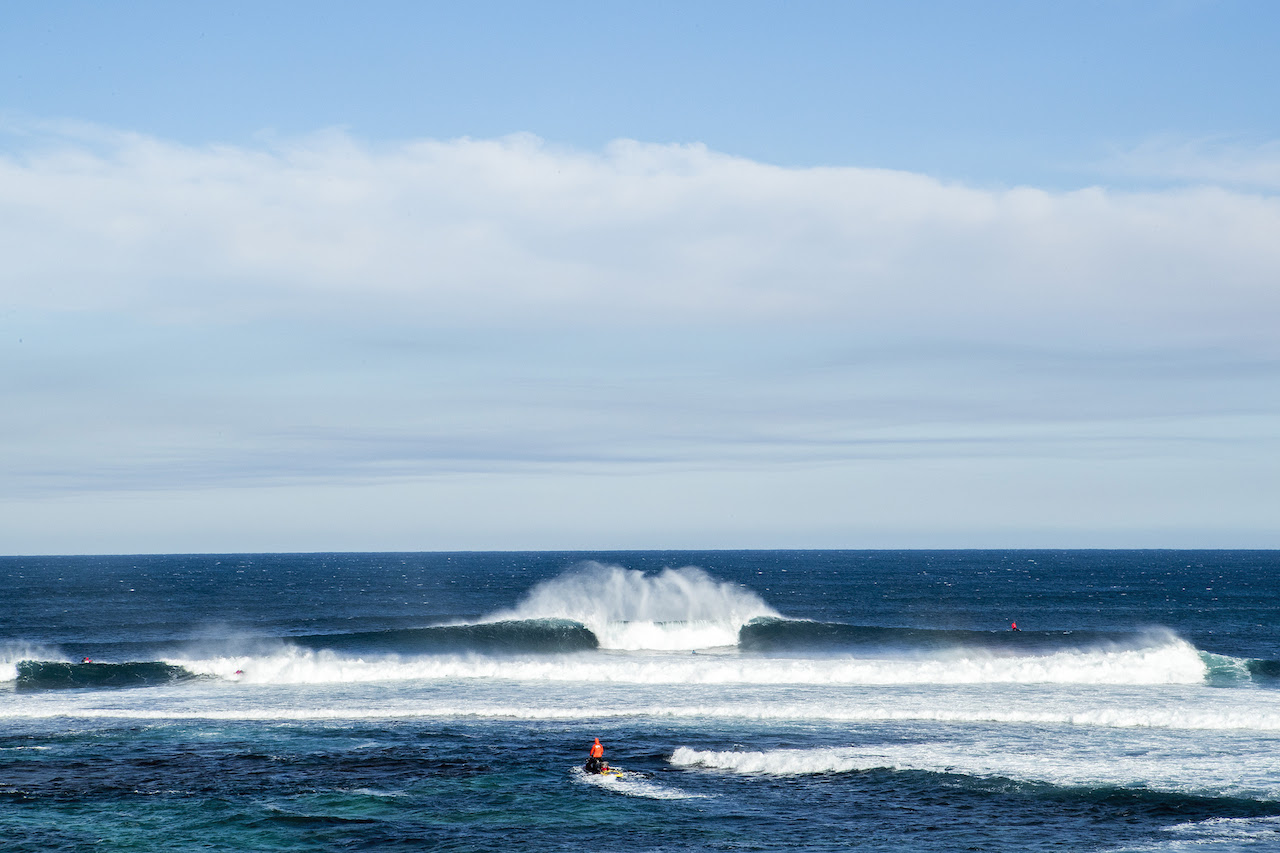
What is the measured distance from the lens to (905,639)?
59.6 meters

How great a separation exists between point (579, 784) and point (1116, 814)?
1173cm

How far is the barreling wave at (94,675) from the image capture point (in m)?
42.2

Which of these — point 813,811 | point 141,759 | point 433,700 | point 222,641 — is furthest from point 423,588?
point 813,811

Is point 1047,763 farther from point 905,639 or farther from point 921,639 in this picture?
point 921,639

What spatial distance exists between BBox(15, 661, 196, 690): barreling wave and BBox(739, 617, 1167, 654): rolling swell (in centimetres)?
2839

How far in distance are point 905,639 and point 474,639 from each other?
24114 millimetres

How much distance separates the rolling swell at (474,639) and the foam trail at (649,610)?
1.35 m

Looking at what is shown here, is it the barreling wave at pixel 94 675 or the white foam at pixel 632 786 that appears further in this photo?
the barreling wave at pixel 94 675

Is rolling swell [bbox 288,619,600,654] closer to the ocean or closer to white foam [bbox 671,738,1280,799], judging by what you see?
the ocean

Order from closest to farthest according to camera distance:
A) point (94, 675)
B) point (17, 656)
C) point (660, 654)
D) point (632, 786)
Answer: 1. point (632, 786)
2. point (94, 675)
3. point (17, 656)
4. point (660, 654)

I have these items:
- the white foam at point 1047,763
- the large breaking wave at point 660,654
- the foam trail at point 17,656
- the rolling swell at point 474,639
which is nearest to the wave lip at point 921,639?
the large breaking wave at point 660,654

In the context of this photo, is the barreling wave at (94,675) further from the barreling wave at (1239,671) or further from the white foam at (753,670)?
the barreling wave at (1239,671)

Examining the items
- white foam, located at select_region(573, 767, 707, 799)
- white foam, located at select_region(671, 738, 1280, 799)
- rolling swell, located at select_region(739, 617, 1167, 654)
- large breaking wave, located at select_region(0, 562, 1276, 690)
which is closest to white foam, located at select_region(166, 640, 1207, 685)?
large breaking wave, located at select_region(0, 562, 1276, 690)

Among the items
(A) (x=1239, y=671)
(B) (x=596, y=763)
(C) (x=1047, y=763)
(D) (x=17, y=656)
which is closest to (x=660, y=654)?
(A) (x=1239, y=671)
